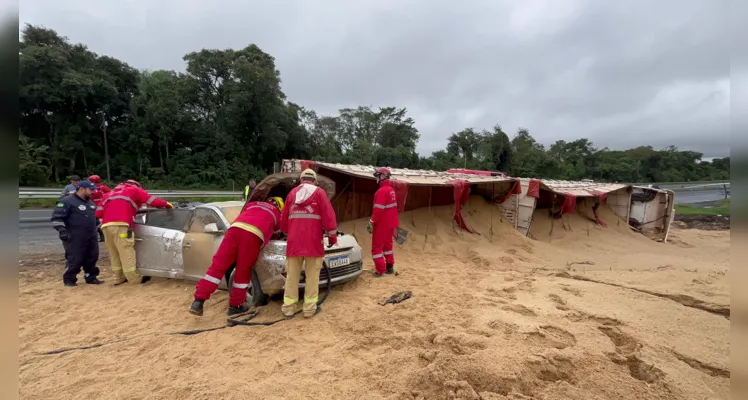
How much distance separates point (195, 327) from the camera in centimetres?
394

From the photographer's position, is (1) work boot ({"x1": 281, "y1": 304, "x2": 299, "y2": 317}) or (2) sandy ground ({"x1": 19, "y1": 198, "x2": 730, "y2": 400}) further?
(1) work boot ({"x1": 281, "y1": 304, "x2": 299, "y2": 317})

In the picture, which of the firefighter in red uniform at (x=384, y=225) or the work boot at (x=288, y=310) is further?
the firefighter in red uniform at (x=384, y=225)

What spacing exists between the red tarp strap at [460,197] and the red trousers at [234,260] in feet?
18.6

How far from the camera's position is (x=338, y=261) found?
4711 millimetres

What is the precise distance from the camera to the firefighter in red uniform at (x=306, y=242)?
3982 millimetres


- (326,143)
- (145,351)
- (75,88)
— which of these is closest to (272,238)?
(145,351)

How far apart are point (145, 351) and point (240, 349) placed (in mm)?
964

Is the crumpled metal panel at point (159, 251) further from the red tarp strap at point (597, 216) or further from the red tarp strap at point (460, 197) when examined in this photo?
the red tarp strap at point (597, 216)

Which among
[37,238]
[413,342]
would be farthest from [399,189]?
[37,238]

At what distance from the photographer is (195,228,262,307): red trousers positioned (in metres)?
3.99

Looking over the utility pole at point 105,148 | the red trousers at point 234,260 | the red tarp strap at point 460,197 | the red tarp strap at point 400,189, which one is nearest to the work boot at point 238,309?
the red trousers at point 234,260

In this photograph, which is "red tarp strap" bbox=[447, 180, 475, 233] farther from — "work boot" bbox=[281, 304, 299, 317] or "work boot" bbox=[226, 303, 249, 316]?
"work boot" bbox=[226, 303, 249, 316]

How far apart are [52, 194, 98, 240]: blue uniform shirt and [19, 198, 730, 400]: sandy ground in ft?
3.15

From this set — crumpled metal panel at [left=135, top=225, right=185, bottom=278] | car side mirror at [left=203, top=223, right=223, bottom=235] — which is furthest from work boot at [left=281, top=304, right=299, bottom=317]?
crumpled metal panel at [left=135, top=225, right=185, bottom=278]
